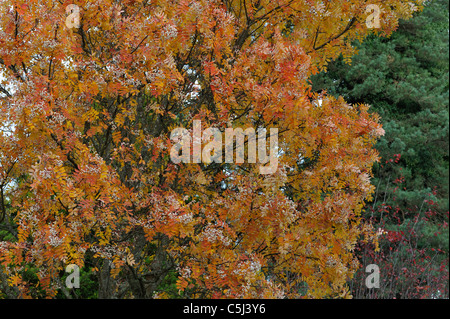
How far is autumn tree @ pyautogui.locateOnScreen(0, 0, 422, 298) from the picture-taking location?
140 inches

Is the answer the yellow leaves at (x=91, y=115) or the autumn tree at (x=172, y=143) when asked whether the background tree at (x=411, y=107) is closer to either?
the autumn tree at (x=172, y=143)

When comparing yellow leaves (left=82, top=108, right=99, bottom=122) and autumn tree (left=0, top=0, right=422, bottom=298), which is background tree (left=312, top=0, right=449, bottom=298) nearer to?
autumn tree (left=0, top=0, right=422, bottom=298)

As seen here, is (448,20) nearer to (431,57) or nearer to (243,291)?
(431,57)

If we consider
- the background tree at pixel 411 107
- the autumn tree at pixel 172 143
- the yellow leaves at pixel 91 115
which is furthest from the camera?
the background tree at pixel 411 107

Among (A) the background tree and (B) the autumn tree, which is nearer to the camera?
(B) the autumn tree

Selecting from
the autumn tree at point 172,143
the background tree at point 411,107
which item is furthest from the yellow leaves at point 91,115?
the background tree at point 411,107

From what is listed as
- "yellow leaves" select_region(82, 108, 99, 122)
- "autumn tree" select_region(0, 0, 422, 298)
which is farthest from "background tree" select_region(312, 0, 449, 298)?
"yellow leaves" select_region(82, 108, 99, 122)

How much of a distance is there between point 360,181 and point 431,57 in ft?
30.2

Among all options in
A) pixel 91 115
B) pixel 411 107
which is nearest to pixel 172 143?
pixel 91 115

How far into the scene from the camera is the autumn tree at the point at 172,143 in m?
3.57

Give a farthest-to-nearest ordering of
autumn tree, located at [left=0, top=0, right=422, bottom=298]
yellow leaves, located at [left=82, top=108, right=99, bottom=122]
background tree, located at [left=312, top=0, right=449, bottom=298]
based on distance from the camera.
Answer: background tree, located at [left=312, top=0, right=449, bottom=298]
yellow leaves, located at [left=82, top=108, right=99, bottom=122]
autumn tree, located at [left=0, top=0, right=422, bottom=298]

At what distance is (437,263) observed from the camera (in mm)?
9867

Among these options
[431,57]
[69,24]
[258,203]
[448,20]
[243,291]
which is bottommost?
[243,291]
